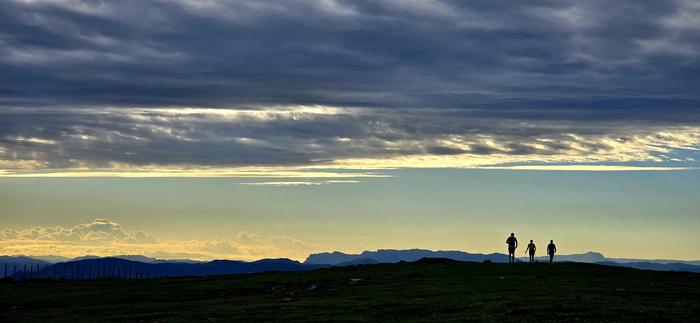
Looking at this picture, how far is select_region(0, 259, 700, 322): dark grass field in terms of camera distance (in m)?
57.2

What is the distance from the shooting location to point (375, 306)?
63.7 metres

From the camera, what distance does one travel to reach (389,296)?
7169 centimetres

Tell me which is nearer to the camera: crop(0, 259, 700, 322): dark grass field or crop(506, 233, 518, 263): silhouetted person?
crop(0, 259, 700, 322): dark grass field

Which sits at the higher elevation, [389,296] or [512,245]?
[512,245]

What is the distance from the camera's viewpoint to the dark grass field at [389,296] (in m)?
57.2

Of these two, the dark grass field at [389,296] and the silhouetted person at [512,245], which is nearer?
the dark grass field at [389,296]

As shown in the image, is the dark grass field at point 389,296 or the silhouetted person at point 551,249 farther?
the silhouetted person at point 551,249

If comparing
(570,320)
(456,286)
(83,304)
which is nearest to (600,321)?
(570,320)

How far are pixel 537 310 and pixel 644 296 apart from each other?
14110mm

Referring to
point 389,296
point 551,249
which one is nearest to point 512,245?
point 551,249

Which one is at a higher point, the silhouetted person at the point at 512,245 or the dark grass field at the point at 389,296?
the silhouetted person at the point at 512,245

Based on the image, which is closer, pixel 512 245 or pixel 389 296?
pixel 389 296

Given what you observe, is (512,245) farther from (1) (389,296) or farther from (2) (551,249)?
(1) (389,296)

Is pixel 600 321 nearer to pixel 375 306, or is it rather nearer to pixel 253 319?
pixel 375 306
